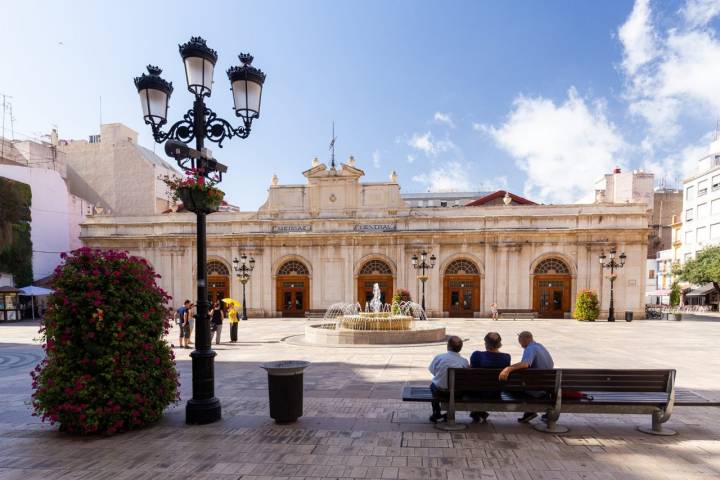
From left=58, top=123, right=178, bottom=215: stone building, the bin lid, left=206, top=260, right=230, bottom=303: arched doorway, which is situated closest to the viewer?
the bin lid

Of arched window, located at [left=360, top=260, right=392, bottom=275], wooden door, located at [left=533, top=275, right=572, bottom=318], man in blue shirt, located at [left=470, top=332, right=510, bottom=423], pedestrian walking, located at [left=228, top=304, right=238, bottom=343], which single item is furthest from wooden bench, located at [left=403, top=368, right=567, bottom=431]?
wooden door, located at [left=533, top=275, right=572, bottom=318]

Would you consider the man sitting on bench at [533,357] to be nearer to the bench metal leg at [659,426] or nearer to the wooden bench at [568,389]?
the wooden bench at [568,389]

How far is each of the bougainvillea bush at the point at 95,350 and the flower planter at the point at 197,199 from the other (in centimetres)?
133

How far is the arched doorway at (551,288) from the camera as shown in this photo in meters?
27.6

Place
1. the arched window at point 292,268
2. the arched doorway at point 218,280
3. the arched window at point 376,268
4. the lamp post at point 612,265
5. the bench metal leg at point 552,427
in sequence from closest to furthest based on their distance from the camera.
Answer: the bench metal leg at point 552,427 < the lamp post at point 612,265 < the arched window at point 376,268 < the arched window at point 292,268 < the arched doorway at point 218,280

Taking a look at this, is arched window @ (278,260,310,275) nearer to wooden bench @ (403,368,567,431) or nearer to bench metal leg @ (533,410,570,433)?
wooden bench @ (403,368,567,431)

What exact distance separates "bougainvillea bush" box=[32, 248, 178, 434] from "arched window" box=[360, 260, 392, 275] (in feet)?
78.1

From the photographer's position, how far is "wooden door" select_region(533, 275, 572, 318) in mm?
27609

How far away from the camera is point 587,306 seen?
24.7 metres

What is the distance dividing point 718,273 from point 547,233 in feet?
65.9

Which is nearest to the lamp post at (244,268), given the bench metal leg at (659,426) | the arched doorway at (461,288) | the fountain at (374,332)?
the fountain at (374,332)

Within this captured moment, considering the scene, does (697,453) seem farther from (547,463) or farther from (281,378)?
(281,378)

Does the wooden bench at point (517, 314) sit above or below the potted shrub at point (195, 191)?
below

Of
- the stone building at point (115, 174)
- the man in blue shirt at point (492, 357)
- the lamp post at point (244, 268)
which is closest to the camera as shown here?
the man in blue shirt at point (492, 357)
